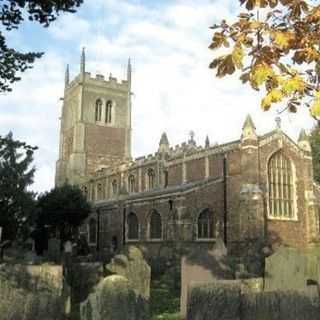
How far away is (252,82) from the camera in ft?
14.3

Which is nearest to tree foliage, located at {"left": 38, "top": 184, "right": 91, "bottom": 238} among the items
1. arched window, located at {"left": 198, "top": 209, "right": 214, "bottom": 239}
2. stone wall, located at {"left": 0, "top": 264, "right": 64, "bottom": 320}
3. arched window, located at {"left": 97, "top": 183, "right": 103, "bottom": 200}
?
arched window, located at {"left": 198, "top": 209, "right": 214, "bottom": 239}

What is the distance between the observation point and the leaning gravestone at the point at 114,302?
523 cm

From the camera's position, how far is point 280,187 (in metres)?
33.4

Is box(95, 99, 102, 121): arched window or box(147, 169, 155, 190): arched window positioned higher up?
box(95, 99, 102, 121): arched window

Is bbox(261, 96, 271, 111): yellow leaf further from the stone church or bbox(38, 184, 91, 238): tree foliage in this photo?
bbox(38, 184, 91, 238): tree foliage

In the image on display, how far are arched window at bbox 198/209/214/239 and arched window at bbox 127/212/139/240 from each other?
233 inches

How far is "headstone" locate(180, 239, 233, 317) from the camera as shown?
10727mm

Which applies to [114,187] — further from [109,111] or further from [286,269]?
[286,269]

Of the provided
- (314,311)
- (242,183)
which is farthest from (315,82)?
(242,183)

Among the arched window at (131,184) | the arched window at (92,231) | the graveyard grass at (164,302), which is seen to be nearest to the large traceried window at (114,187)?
A: the arched window at (131,184)

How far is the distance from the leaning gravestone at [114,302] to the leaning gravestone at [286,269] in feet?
18.7

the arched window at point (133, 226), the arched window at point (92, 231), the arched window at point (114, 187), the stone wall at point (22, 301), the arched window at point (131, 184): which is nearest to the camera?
the stone wall at point (22, 301)

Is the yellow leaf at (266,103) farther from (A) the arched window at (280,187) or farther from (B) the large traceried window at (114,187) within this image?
(B) the large traceried window at (114,187)

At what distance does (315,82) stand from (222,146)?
30488 mm
